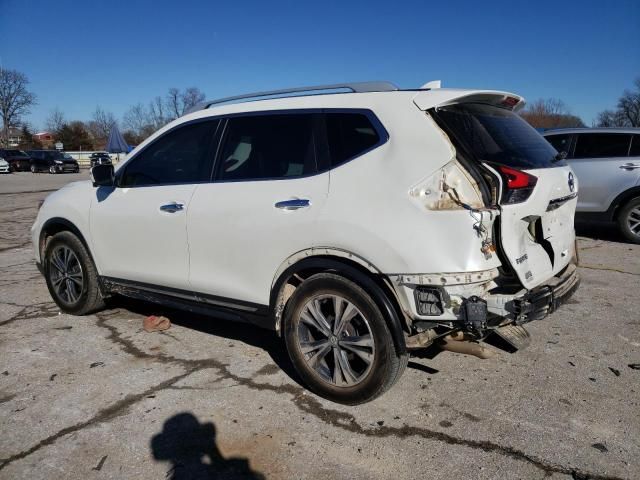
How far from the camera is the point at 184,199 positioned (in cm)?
379

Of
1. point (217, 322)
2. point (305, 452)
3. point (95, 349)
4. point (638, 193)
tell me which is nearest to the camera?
point (305, 452)

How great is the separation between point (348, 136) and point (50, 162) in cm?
3833

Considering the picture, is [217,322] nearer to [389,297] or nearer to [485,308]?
[389,297]

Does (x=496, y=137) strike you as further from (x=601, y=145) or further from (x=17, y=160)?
(x=17, y=160)

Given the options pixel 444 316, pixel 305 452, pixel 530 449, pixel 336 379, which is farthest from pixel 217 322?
pixel 530 449

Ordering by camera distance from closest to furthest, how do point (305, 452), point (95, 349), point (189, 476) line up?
1. point (189, 476)
2. point (305, 452)
3. point (95, 349)

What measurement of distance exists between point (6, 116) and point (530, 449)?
8513cm

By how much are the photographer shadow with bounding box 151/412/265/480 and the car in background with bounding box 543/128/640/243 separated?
271 inches

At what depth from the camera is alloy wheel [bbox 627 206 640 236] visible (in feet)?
25.7

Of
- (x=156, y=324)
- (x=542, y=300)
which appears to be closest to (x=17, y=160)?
(x=156, y=324)

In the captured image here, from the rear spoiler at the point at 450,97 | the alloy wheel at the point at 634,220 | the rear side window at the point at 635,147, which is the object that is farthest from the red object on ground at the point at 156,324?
the rear side window at the point at 635,147

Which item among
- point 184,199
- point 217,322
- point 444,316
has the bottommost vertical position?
point 217,322

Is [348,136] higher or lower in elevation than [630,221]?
higher

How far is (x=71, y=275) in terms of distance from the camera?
15.9 feet
